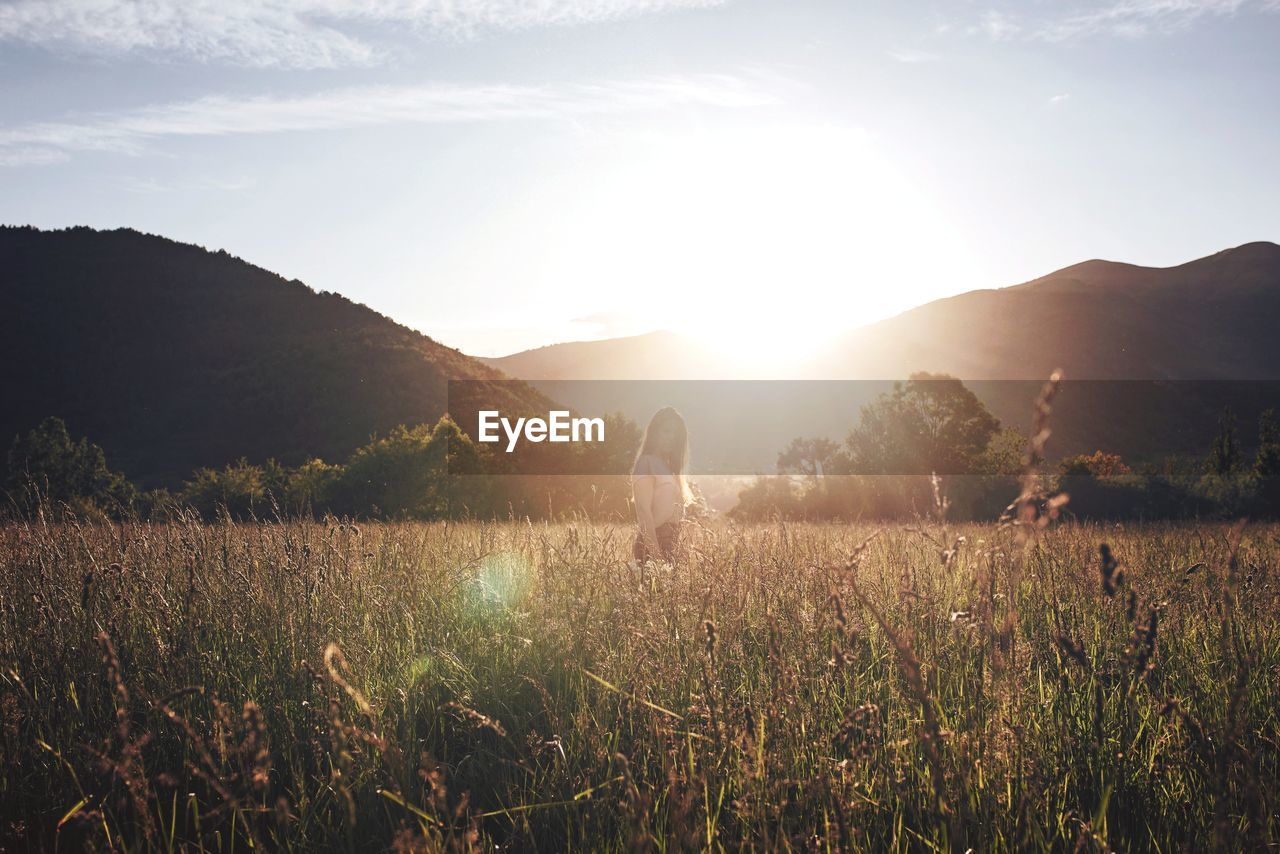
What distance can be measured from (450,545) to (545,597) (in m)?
2.00

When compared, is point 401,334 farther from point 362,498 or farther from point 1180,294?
point 1180,294

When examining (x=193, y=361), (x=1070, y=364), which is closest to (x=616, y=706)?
(x=193, y=361)

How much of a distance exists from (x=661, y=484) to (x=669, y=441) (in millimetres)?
421

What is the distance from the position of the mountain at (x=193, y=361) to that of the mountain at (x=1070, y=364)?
40896 millimetres

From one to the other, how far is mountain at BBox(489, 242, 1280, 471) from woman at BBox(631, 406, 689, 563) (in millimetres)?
77593

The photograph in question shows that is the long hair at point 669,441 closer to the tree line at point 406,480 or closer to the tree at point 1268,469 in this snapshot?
the tree line at point 406,480

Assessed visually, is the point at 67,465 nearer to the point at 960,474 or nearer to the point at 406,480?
the point at 406,480

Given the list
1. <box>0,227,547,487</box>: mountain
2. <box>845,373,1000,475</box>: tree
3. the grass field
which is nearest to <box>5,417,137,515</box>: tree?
<box>0,227,547,487</box>: mountain

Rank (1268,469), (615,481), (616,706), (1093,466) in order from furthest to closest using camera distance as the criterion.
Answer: (1093,466) < (1268,469) < (615,481) < (616,706)

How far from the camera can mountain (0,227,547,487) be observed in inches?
1935

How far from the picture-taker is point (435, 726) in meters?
3.09

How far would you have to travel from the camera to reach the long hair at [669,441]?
22.6 ft

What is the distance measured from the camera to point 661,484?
6734mm

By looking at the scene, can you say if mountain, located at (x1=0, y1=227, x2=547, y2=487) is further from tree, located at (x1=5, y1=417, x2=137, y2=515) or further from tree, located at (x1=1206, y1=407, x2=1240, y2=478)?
tree, located at (x1=1206, y1=407, x2=1240, y2=478)
